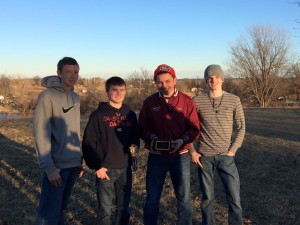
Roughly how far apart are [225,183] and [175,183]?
572mm

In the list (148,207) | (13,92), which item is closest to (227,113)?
(148,207)

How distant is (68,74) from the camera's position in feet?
10.8

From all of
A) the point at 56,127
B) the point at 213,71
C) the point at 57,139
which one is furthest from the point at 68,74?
the point at 213,71

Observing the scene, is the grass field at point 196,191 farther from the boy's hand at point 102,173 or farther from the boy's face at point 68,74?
A: the boy's face at point 68,74

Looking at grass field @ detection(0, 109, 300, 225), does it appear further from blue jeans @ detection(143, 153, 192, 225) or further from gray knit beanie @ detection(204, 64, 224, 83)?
gray knit beanie @ detection(204, 64, 224, 83)

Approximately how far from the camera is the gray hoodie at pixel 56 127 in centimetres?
303

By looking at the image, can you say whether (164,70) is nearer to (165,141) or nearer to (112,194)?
(165,141)

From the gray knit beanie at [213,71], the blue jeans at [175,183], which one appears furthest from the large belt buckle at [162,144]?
the gray knit beanie at [213,71]

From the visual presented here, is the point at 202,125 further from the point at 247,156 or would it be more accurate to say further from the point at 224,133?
the point at 247,156

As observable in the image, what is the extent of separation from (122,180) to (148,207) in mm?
411

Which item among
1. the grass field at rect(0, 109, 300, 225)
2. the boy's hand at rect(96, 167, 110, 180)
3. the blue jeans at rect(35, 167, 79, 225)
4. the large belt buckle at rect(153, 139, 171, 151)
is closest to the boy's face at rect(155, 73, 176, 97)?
the large belt buckle at rect(153, 139, 171, 151)

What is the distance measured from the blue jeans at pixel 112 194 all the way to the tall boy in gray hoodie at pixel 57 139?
0.36m

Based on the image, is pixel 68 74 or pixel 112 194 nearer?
pixel 68 74

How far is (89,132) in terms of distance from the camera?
3.56 m
